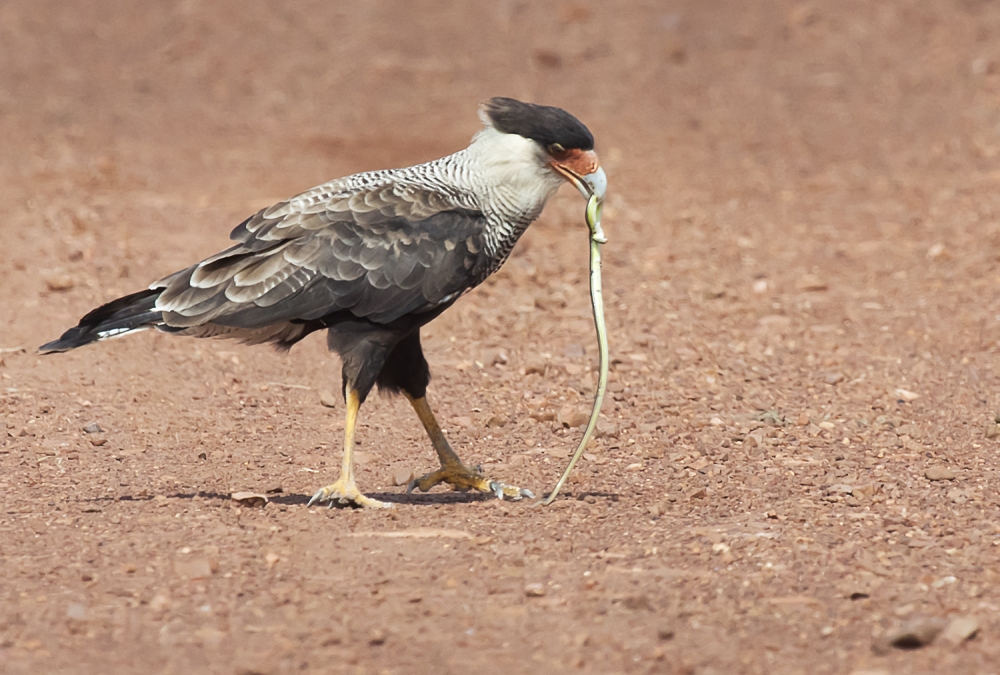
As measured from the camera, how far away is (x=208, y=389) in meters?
8.02

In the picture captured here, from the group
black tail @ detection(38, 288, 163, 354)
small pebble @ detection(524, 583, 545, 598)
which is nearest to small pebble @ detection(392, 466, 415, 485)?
black tail @ detection(38, 288, 163, 354)

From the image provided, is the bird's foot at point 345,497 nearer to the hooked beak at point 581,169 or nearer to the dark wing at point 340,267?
the dark wing at point 340,267

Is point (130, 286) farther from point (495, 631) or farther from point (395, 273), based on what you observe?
point (495, 631)

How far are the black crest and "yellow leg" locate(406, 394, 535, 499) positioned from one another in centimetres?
149

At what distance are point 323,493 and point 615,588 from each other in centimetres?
169

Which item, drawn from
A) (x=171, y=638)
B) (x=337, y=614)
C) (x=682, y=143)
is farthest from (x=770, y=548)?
(x=682, y=143)

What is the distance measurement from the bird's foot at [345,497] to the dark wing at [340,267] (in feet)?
2.61

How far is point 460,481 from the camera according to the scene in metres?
6.45

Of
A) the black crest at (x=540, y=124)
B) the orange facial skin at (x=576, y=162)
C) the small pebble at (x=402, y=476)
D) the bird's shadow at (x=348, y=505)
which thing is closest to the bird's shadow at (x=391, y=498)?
the bird's shadow at (x=348, y=505)

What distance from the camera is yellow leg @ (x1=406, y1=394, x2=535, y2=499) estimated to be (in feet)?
21.0

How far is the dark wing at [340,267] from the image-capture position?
233 inches

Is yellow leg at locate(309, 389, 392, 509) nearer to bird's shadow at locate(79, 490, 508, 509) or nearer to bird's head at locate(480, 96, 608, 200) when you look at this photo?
bird's shadow at locate(79, 490, 508, 509)

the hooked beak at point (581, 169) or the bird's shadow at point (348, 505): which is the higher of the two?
the hooked beak at point (581, 169)

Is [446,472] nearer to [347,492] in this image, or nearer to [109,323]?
[347,492]
